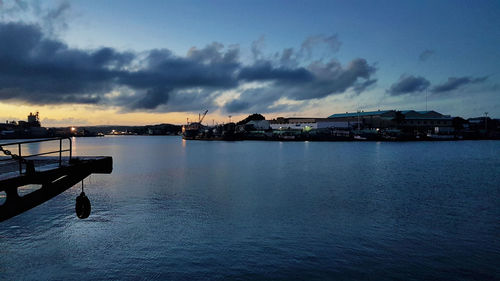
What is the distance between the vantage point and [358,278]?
45.0 ft

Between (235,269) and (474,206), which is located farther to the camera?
(474,206)

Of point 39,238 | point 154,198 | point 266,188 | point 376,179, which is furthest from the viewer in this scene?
point 376,179

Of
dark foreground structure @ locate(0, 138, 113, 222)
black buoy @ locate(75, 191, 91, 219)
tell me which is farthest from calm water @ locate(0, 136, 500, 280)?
dark foreground structure @ locate(0, 138, 113, 222)

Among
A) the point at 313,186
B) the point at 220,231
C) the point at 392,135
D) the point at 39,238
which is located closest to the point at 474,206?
the point at 313,186

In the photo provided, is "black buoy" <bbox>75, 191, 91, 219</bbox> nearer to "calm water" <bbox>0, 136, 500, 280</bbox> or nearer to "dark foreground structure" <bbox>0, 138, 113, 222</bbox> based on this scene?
"dark foreground structure" <bbox>0, 138, 113, 222</bbox>

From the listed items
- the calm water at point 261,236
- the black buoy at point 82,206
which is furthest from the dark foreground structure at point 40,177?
the calm water at point 261,236

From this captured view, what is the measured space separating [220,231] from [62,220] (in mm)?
11467

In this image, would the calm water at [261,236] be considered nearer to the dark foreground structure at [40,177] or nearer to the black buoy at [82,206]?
the black buoy at [82,206]

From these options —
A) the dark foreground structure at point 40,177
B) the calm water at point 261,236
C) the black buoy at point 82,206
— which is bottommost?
the calm water at point 261,236

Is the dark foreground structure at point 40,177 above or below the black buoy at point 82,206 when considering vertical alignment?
above

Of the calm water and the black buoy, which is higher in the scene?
the black buoy

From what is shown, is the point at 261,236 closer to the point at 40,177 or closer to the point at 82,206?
the point at 82,206

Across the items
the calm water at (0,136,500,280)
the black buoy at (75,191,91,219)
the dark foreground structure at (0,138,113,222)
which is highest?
the dark foreground structure at (0,138,113,222)

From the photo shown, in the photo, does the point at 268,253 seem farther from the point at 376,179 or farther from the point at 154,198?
the point at 376,179
